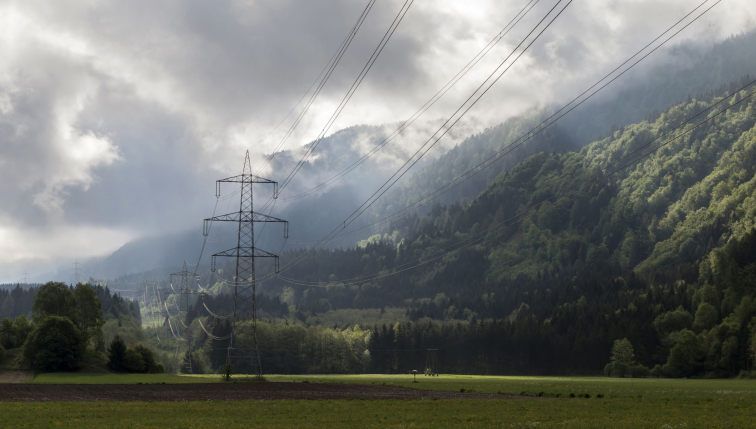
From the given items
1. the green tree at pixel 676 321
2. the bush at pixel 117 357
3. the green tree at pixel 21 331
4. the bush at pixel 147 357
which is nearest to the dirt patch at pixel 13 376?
the bush at pixel 117 357

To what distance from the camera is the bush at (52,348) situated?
119062 millimetres

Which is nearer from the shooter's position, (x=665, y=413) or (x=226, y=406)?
(x=665, y=413)

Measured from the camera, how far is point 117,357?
124 metres

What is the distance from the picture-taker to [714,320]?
189250 millimetres

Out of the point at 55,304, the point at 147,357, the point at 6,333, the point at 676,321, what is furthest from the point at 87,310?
the point at 676,321

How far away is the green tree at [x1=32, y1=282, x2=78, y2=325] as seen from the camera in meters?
144

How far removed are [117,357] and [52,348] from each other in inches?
451

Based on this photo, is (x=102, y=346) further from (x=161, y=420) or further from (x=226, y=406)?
(x=161, y=420)

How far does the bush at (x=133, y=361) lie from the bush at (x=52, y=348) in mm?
8422

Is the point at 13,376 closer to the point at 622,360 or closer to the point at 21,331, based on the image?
the point at 21,331

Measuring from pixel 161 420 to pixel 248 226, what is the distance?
7447cm

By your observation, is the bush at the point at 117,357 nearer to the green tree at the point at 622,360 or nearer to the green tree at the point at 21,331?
the green tree at the point at 21,331

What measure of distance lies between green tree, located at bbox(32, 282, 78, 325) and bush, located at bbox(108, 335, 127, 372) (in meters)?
25.4

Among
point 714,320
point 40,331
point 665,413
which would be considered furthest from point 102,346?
point 714,320
